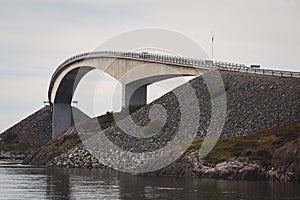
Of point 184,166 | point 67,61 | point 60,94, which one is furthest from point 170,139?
point 60,94

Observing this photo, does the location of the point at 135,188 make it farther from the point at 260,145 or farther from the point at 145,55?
the point at 145,55

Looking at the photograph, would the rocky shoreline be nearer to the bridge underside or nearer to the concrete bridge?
the concrete bridge

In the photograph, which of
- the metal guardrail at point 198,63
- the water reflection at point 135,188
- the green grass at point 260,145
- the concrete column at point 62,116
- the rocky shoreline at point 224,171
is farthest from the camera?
the concrete column at point 62,116

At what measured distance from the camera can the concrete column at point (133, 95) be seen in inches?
5465

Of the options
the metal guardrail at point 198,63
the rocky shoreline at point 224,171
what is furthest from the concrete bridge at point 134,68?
the rocky shoreline at point 224,171

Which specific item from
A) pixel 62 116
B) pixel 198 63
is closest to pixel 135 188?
pixel 198 63

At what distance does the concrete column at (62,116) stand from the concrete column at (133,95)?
5118 centimetres

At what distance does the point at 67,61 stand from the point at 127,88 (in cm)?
3724

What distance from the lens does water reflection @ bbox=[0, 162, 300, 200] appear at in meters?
59.8

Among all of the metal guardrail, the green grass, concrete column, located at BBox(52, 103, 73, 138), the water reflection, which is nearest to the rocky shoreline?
the green grass

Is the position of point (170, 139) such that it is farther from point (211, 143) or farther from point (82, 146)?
point (82, 146)

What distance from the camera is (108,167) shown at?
4156 inches

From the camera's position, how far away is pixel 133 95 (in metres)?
140

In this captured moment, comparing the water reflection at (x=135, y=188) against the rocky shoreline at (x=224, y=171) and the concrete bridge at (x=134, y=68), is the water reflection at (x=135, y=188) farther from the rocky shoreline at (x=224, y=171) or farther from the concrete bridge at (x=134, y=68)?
the concrete bridge at (x=134, y=68)
